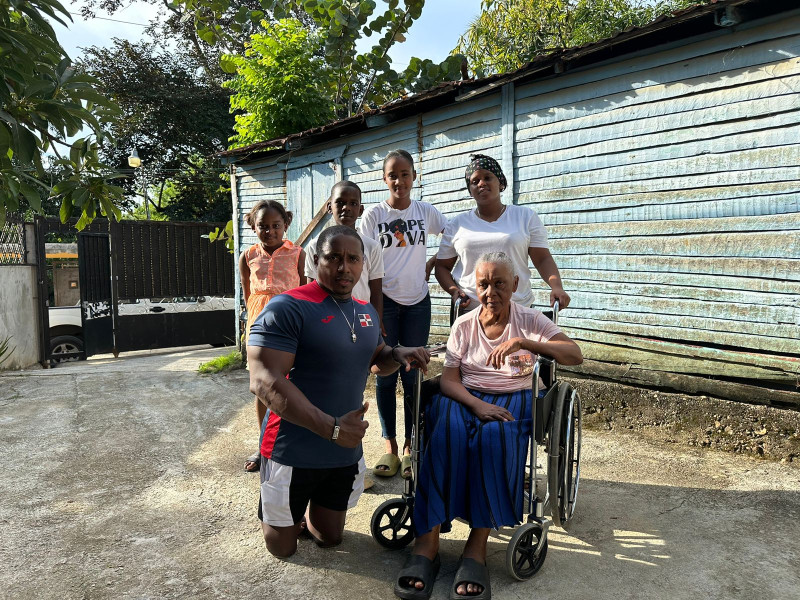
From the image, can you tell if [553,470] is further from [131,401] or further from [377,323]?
[131,401]

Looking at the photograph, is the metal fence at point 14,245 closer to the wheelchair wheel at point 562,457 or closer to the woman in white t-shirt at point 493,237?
the woman in white t-shirt at point 493,237

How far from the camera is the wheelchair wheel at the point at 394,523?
109 inches

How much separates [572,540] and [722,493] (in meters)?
1.10

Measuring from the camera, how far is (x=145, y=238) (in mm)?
10141

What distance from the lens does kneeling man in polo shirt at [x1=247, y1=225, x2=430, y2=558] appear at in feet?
7.78

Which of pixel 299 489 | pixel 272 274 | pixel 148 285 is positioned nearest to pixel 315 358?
pixel 299 489

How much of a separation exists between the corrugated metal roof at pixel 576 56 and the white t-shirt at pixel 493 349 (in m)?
2.50

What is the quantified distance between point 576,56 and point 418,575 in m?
3.90

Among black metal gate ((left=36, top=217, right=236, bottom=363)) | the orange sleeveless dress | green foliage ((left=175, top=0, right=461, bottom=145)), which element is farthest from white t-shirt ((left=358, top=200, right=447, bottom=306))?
black metal gate ((left=36, top=217, right=236, bottom=363))

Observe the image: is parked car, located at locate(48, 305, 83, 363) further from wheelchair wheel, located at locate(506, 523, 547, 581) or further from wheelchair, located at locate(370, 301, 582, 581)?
wheelchair wheel, located at locate(506, 523, 547, 581)

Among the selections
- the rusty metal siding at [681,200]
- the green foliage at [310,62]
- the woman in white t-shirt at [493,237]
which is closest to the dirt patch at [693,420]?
the rusty metal siding at [681,200]

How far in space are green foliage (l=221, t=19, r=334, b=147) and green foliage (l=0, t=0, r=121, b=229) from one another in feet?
24.0

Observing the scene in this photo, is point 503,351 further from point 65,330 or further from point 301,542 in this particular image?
point 65,330

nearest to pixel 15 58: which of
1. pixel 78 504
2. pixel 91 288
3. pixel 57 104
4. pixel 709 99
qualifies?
pixel 57 104
